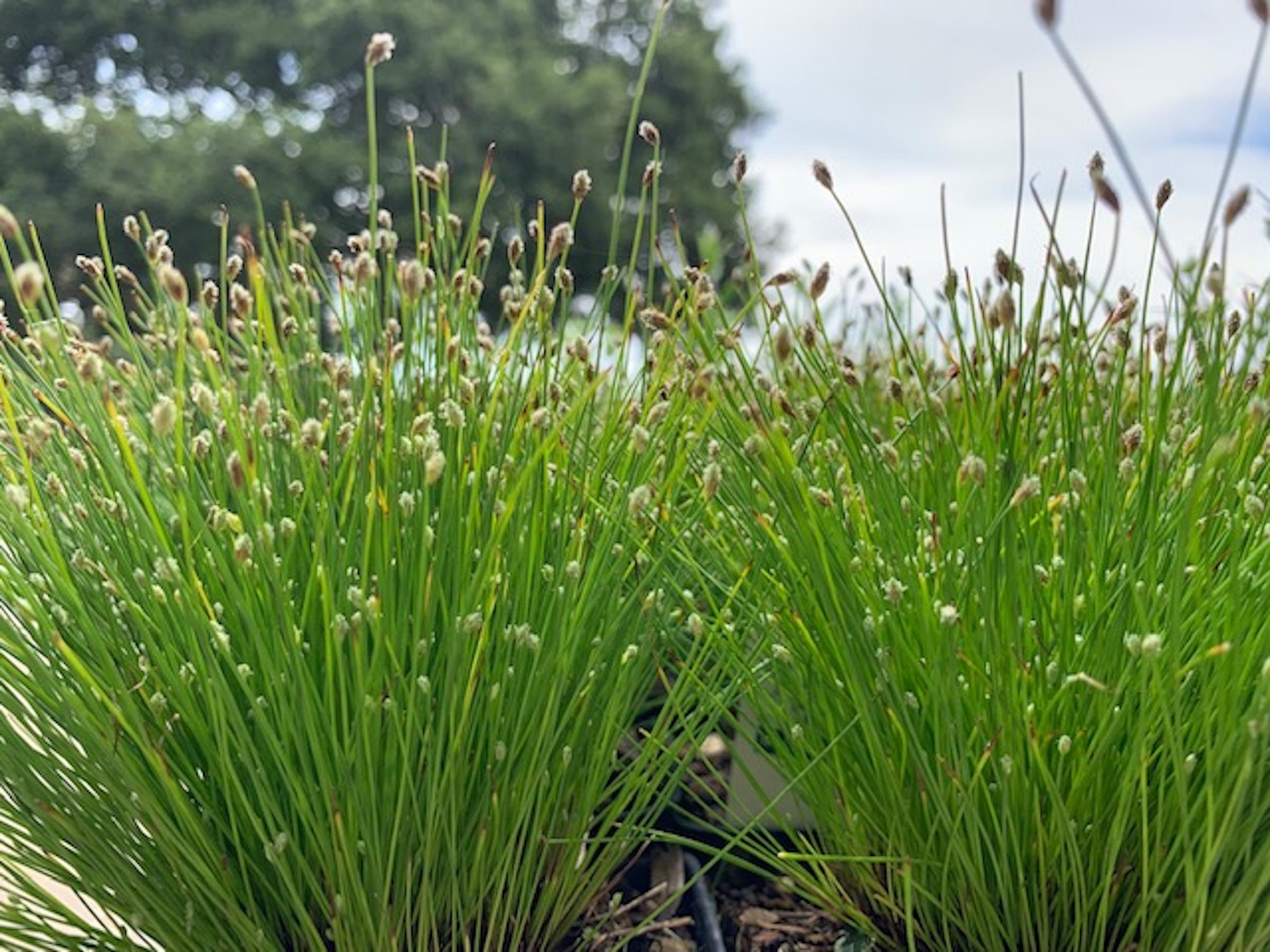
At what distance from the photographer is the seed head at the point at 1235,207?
0.94 meters

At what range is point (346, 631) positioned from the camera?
3.60ft

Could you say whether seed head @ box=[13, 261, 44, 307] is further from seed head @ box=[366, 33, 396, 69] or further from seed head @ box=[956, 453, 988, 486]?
seed head @ box=[956, 453, 988, 486]

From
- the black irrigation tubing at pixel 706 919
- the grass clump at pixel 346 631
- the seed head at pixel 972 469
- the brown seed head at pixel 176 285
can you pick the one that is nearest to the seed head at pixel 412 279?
the grass clump at pixel 346 631

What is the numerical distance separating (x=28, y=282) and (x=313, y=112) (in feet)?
52.6

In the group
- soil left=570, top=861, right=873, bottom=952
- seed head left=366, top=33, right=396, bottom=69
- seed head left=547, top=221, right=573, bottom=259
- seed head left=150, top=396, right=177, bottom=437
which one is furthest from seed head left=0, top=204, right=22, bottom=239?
soil left=570, top=861, right=873, bottom=952

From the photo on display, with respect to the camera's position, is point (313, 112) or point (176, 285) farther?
point (313, 112)

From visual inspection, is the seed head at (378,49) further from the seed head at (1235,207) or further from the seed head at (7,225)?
the seed head at (1235,207)

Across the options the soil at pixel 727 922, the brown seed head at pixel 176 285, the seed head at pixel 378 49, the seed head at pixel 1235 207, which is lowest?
the soil at pixel 727 922

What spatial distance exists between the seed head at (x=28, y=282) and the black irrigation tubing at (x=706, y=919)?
110cm

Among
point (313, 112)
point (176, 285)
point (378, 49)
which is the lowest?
point (176, 285)

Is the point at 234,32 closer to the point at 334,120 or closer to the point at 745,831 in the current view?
the point at 334,120

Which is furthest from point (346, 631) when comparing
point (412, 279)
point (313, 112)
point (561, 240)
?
point (313, 112)

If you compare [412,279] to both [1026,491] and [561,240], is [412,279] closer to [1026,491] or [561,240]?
[561,240]

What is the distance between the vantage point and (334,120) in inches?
628
